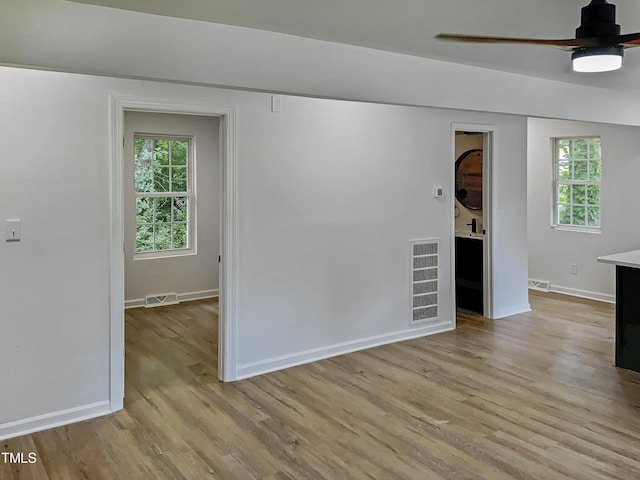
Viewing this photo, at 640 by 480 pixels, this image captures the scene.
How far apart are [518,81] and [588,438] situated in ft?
7.87

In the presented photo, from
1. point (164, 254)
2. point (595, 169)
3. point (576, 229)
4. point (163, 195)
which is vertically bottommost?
point (164, 254)

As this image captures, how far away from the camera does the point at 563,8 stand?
242cm

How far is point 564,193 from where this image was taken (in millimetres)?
6996

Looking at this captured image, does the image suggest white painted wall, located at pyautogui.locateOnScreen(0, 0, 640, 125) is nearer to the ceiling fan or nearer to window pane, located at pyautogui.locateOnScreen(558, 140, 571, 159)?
the ceiling fan

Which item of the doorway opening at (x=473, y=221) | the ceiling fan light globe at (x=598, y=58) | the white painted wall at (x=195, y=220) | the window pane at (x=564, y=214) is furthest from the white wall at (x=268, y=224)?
the ceiling fan light globe at (x=598, y=58)

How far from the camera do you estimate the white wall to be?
10.6 feet

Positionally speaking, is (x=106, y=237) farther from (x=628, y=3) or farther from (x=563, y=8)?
(x=628, y=3)

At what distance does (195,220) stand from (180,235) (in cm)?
27

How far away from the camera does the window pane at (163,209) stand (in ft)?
21.9

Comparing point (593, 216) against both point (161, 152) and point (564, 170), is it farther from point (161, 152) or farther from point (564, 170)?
point (161, 152)

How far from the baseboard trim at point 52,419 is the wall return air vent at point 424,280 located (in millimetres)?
2891

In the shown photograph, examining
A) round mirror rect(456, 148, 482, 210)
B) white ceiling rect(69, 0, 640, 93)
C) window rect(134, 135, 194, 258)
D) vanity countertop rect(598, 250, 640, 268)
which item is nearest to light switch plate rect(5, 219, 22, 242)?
white ceiling rect(69, 0, 640, 93)

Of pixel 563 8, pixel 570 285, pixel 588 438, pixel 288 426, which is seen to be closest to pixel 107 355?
pixel 288 426

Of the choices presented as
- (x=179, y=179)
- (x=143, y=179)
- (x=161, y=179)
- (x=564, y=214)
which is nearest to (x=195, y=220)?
(x=179, y=179)
